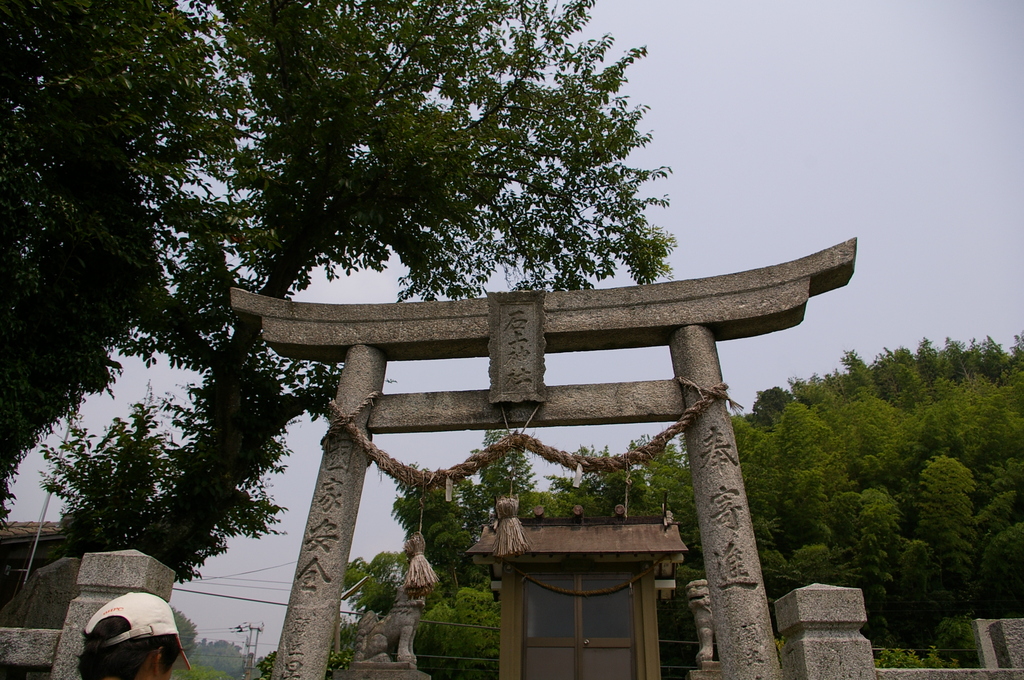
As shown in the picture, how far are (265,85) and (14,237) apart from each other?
3408mm

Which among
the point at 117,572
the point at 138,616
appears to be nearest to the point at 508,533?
the point at 117,572

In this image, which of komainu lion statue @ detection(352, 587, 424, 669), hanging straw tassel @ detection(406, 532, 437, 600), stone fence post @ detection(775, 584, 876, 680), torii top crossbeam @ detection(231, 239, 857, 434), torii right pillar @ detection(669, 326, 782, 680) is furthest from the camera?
komainu lion statue @ detection(352, 587, 424, 669)

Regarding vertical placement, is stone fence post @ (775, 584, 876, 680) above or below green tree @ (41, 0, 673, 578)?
below

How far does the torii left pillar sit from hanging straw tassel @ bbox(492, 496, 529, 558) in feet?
3.61

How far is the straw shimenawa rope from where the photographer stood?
452 centimetres

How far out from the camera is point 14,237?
222 inches

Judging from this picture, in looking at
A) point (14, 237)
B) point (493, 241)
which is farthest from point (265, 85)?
point (493, 241)

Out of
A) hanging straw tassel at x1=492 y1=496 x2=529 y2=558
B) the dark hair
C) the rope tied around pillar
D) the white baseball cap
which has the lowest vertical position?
the dark hair

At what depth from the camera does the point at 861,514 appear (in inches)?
659

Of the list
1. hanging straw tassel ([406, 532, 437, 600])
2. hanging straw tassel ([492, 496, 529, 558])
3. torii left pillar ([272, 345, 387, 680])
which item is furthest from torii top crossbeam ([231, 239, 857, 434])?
hanging straw tassel ([406, 532, 437, 600])

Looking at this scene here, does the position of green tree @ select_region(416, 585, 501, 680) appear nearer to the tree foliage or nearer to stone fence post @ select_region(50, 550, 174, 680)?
the tree foliage

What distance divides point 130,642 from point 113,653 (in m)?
0.04

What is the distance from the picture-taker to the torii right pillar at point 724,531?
12.4 ft

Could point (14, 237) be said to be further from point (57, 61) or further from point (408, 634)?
point (408, 634)
